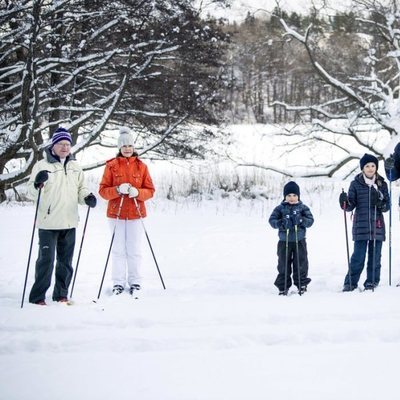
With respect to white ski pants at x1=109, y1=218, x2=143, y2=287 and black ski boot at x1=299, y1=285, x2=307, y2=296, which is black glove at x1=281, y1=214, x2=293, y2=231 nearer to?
black ski boot at x1=299, y1=285, x2=307, y2=296

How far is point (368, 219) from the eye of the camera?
235 inches

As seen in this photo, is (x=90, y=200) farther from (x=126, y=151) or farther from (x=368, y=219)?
(x=368, y=219)

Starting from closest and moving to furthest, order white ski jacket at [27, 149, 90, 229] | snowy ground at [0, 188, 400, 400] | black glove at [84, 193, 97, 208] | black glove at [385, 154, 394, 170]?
1. snowy ground at [0, 188, 400, 400]
2. white ski jacket at [27, 149, 90, 229]
3. black glove at [84, 193, 97, 208]
4. black glove at [385, 154, 394, 170]

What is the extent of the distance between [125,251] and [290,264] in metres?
1.88

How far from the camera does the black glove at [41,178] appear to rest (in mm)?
5230

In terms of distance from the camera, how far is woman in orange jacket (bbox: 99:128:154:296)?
591 cm

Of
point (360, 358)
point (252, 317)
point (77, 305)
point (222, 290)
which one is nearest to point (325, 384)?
point (360, 358)

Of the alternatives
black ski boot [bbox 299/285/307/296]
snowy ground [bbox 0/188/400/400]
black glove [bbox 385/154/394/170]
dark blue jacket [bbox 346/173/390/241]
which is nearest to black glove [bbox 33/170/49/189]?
snowy ground [bbox 0/188/400/400]

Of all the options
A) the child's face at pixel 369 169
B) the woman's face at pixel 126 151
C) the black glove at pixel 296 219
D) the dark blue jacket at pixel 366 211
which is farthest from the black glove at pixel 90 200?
the child's face at pixel 369 169

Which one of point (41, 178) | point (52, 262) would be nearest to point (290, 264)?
point (52, 262)

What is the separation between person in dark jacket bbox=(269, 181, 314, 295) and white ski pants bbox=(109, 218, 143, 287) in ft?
5.09

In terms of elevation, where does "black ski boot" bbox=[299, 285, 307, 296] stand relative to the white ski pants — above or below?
below

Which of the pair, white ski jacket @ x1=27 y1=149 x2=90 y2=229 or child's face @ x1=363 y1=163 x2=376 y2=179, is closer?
white ski jacket @ x1=27 y1=149 x2=90 y2=229

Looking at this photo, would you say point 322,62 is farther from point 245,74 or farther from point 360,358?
point 245,74
